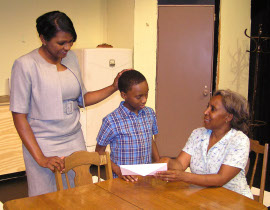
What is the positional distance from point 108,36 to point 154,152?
328cm

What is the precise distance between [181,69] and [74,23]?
164 centimetres

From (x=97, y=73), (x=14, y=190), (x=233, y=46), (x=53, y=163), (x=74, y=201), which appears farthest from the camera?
(x=233, y=46)

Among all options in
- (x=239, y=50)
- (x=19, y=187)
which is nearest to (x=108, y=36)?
(x=239, y=50)

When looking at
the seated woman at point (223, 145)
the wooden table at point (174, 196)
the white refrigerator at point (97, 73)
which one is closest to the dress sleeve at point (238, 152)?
the seated woman at point (223, 145)

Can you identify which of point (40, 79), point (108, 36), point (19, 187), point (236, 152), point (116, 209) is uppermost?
point (108, 36)

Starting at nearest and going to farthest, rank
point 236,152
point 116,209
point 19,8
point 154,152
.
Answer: point 116,209, point 236,152, point 154,152, point 19,8

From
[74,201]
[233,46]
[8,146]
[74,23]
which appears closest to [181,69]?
[233,46]

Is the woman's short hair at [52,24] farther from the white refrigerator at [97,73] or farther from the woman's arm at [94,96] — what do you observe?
the white refrigerator at [97,73]

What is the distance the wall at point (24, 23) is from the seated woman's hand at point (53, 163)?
9.58 feet

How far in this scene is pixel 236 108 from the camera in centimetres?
211

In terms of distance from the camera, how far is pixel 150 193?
1776 mm

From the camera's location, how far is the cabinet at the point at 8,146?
408 centimetres

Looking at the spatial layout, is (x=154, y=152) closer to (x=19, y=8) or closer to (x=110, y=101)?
(x=110, y=101)

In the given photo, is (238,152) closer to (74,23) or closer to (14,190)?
(14,190)
